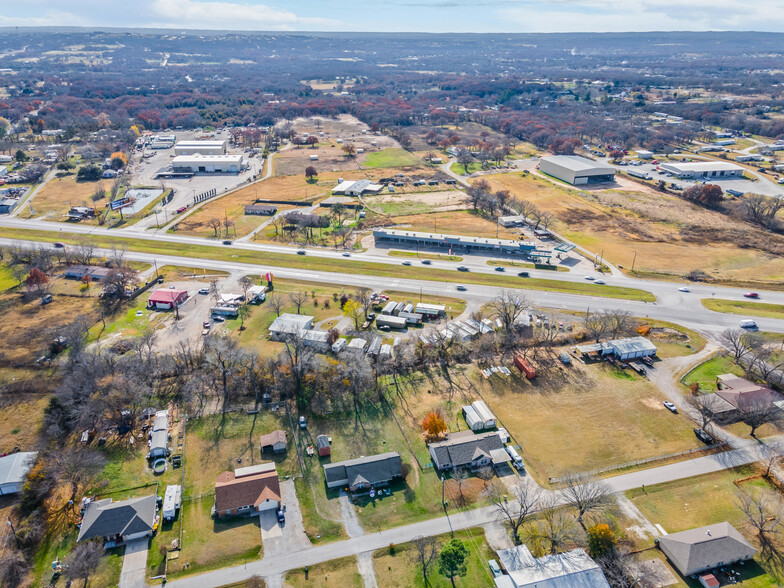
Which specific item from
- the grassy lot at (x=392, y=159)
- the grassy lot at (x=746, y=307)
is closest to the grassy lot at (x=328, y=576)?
the grassy lot at (x=746, y=307)

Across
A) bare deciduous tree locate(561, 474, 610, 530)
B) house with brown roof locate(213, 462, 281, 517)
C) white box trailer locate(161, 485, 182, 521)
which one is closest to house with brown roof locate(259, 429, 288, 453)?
house with brown roof locate(213, 462, 281, 517)

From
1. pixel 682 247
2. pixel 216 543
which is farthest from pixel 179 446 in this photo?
pixel 682 247

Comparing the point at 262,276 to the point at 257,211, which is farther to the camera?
the point at 257,211

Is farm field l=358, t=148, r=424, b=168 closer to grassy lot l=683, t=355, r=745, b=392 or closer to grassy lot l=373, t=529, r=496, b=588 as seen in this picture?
grassy lot l=683, t=355, r=745, b=392

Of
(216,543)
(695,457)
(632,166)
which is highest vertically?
(632,166)

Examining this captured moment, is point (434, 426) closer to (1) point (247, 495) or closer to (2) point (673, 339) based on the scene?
(1) point (247, 495)

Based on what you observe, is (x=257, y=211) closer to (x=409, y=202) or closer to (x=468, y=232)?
(x=409, y=202)

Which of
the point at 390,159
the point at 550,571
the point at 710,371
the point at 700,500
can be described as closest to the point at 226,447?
the point at 550,571
